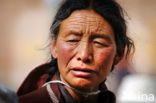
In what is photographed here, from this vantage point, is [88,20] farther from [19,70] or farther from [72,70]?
[19,70]

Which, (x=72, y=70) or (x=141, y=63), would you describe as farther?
(x=141, y=63)

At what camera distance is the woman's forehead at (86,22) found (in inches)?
29.3

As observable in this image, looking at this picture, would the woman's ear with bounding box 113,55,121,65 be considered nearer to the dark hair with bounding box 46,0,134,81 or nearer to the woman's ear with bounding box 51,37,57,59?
the dark hair with bounding box 46,0,134,81

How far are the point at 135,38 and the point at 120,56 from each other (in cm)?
15

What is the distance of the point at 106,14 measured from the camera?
0.76m

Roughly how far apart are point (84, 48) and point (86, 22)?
8cm

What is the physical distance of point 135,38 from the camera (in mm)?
960

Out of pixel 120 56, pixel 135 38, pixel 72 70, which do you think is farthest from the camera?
pixel 135 38

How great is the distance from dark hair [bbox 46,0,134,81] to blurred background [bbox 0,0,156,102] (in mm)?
119

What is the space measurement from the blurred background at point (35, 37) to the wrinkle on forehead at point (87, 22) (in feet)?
0.66

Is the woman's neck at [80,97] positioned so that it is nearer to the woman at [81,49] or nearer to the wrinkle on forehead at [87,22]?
the woman at [81,49]

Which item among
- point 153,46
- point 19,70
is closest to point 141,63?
point 153,46

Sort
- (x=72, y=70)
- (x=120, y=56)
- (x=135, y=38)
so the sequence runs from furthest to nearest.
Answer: (x=135, y=38) → (x=120, y=56) → (x=72, y=70)

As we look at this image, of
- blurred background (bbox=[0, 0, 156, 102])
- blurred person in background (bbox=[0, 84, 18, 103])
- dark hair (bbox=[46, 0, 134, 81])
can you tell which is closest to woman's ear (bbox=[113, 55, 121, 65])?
dark hair (bbox=[46, 0, 134, 81])
